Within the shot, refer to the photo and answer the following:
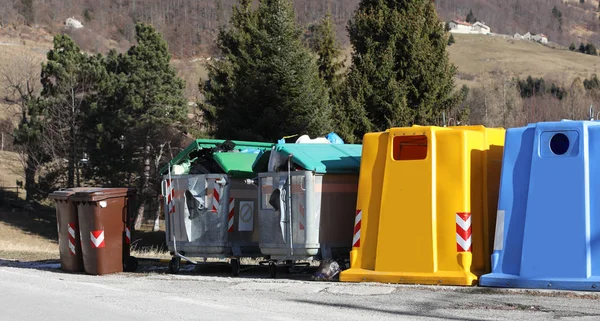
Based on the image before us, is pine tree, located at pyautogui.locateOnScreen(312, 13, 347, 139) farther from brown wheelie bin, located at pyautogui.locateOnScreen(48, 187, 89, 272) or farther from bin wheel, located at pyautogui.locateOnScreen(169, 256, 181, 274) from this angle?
bin wheel, located at pyautogui.locateOnScreen(169, 256, 181, 274)

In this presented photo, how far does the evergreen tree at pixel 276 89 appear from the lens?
30.3m

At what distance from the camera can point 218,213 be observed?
1381cm

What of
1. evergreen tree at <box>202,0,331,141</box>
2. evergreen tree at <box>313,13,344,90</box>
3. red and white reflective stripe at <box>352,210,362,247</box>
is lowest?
red and white reflective stripe at <box>352,210,362,247</box>

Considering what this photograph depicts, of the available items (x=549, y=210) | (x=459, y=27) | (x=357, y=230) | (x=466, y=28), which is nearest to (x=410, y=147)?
(x=357, y=230)

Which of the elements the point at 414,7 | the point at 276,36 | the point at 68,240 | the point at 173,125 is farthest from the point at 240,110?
the point at 173,125

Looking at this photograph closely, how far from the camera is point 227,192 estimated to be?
45.3ft

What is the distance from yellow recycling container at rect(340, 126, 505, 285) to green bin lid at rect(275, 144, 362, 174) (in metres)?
0.95

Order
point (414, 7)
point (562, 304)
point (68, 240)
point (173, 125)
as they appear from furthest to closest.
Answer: point (173, 125), point (414, 7), point (68, 240), point (562, 304)

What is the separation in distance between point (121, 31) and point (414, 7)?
152 m

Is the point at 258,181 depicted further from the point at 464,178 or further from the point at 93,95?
the point at 93,95

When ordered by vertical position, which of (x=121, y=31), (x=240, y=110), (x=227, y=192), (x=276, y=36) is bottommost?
(x=227, y=192)

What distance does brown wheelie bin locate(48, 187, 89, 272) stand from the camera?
14781mm

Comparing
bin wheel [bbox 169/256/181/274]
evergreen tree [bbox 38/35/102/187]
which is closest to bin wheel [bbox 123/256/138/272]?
bin wheel [bbox 169/256/181/274]

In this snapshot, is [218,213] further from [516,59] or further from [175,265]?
[516,59]
